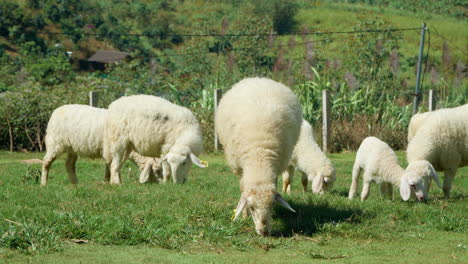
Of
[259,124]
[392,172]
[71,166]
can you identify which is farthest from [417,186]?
[71,166]

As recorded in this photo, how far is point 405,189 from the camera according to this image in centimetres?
931

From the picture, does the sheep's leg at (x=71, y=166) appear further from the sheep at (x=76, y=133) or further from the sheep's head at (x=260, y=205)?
the sheep's head at (x=260, y=205)

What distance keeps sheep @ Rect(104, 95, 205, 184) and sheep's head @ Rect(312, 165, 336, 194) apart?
206 cm

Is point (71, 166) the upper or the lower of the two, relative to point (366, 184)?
lower

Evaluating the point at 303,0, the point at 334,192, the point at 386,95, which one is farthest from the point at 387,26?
the point at 303,0

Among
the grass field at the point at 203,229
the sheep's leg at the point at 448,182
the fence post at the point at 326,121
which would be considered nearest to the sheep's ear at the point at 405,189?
the grass field at the point at 203,229

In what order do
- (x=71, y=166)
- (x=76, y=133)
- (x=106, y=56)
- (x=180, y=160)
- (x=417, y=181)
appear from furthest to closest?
(x=106, y=56) < (x=71, y=166) < (x=76, y=133) < (x=180, y=160) < (x=417, y=181)

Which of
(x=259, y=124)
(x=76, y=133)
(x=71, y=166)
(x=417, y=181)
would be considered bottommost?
(x=71, y=166)

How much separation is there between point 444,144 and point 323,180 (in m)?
2.13

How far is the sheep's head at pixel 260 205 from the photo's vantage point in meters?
7.05

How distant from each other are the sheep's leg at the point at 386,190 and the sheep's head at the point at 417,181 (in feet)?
2.93

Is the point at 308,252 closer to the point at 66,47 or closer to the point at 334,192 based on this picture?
the point at 334,192

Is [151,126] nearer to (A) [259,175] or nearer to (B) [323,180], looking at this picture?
(B) [323,180]

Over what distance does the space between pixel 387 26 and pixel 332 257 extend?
85.9 feet
